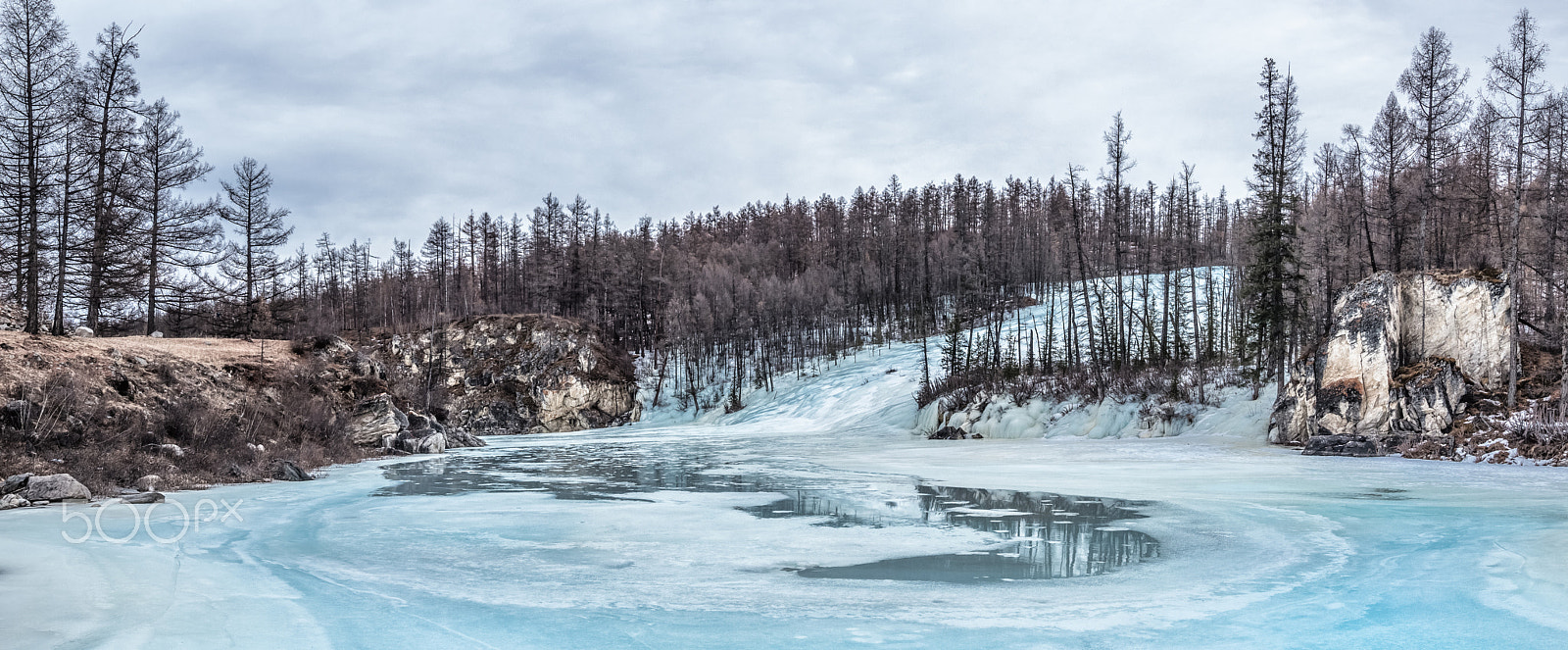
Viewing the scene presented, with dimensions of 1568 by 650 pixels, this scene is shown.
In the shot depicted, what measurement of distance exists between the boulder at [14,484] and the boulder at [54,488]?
3.0 inches

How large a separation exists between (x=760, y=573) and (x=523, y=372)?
52.6 meters

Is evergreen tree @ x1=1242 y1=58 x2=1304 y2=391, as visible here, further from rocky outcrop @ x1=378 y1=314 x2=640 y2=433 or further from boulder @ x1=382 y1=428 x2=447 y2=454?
rocky outcrop @ x1=378 y1=314 x2=640 y2=433

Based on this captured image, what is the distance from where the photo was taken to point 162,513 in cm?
949

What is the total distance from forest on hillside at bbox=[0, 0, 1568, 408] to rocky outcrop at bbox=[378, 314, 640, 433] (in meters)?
3.01

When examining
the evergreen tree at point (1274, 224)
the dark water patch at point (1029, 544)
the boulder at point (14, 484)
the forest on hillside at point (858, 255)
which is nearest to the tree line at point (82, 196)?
the forest on hillside at point (858, 255)

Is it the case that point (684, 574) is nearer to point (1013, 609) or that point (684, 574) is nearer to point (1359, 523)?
point (1013, 609)

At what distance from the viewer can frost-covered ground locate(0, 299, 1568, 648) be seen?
4508mm

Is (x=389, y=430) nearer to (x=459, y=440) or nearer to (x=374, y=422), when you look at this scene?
(x=374, y=422)

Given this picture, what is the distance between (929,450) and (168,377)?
19374mm

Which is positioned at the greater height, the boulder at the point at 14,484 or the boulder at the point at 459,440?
the boulder at the point at 14,484

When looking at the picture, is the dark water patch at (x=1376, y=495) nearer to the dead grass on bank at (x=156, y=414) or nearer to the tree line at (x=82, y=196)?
the dead grass on bank at (x=156, y=414)

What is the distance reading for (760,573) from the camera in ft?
20.7

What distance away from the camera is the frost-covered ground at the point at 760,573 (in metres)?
4.51

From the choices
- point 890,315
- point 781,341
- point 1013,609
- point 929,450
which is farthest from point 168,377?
point 890,315
